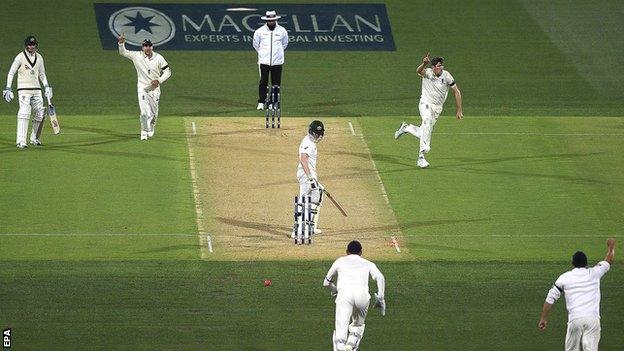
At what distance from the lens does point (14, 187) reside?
3206 cm

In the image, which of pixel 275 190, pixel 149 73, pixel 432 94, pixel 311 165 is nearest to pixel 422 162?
pixel 432 94

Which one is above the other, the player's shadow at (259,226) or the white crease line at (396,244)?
the player's shadow at (259,226)

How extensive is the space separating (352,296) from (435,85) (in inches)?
475

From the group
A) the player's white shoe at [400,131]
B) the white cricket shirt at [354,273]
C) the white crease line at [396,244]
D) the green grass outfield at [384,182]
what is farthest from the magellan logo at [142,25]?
the white cricket shirt at [354,273]

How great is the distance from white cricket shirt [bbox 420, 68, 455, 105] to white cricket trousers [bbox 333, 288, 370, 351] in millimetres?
11806

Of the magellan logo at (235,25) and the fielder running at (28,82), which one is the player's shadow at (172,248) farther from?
the magellan logo at (235,25)

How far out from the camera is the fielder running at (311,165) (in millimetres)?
27781

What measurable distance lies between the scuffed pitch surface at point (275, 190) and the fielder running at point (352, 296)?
576 cm

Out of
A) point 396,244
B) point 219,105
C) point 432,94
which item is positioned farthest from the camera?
Answer: point 219,105

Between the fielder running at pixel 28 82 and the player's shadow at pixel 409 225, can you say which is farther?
the fielder running at pixel 28 82

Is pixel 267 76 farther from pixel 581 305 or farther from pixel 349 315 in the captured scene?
pixel 581 305

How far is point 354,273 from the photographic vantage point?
22.0m

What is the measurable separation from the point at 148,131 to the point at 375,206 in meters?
7.11

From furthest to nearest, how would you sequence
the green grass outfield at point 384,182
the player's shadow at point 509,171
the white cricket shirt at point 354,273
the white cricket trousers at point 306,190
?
the player's shadow at point 509,171, the white cricket trousers at point 306,190, the green grass outfield at point 384,182, the white cricket shirt at point 354,273
